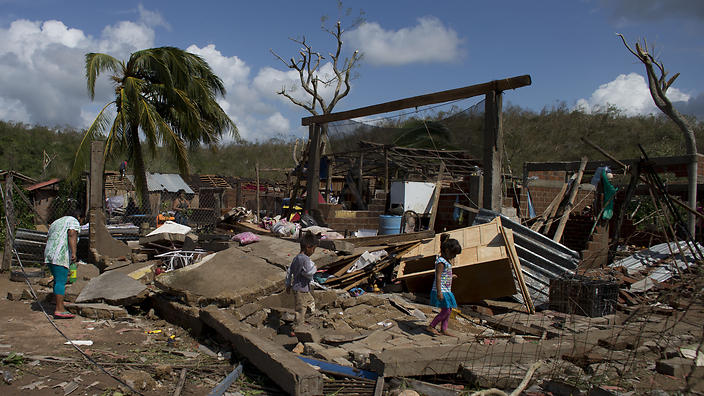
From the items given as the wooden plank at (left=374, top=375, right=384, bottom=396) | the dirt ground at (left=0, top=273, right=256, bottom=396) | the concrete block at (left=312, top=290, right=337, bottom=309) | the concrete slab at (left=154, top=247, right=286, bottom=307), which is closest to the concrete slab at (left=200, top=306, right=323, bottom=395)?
the dirt ground at (left=0, top=273, right=256, bottom=396)

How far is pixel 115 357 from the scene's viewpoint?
5273 millimetres

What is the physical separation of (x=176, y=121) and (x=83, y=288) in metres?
10.7

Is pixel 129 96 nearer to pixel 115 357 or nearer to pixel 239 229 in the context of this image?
pixel 239 229

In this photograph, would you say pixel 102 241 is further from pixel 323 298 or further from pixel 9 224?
pixel 323 298

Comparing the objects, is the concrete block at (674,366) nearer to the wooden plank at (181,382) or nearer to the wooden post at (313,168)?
the wooden plank at (181,382)

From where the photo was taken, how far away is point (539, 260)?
8.24 m

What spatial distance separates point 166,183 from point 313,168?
17916mm

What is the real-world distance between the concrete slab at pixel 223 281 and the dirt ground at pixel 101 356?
1.69 ft

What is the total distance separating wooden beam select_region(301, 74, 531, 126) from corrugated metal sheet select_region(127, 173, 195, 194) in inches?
707

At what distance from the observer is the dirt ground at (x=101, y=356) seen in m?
4.53

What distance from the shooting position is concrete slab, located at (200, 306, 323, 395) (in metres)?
4.06

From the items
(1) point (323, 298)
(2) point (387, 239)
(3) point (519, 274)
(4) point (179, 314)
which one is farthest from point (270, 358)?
(2) point (387, 239)

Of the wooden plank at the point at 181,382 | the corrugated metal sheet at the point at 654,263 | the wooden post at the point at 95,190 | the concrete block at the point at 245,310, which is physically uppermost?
the wooden post at the point at 95,190

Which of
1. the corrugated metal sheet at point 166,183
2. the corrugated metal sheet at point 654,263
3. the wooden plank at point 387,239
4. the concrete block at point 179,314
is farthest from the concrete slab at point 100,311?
the corrugated metal sheet at point 166,183
